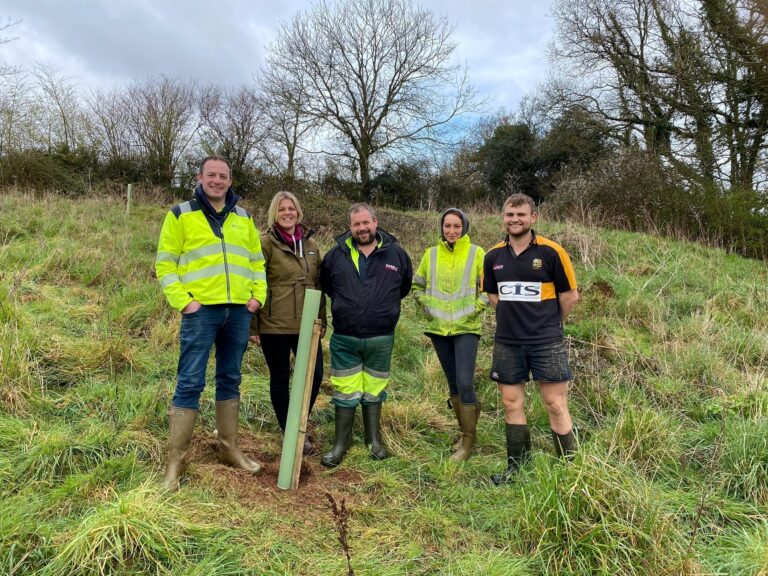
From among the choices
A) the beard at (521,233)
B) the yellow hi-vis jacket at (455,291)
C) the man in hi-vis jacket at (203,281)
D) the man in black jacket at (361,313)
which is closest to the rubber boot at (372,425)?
the man in black jacket at (361,313)

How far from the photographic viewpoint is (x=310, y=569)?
236cm

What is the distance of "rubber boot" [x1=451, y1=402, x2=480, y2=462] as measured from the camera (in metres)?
3.78

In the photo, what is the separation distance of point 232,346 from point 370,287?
3.57 ft

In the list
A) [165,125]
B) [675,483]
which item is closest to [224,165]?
[675,483]

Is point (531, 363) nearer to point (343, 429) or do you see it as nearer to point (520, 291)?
point (520, 291)

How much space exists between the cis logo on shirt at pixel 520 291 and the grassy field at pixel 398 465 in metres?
1.03

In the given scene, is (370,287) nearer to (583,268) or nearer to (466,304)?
(466,304)

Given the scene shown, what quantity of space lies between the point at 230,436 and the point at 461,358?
70.7 inches

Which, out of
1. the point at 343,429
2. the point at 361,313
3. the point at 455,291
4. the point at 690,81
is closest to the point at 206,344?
the point at 361,313

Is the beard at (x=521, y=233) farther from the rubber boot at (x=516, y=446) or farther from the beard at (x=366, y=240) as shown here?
the rubber boot at (x=516, y=446)

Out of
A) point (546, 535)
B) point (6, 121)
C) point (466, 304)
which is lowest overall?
point (546, 535)

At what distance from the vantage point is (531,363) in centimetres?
325

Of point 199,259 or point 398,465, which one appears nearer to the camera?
point 199,259

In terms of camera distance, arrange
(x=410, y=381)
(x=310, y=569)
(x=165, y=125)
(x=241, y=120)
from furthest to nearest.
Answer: (x=241, y=120) → (x=165, y=125) → (x=410, y=381) → (x=310, y=569)
